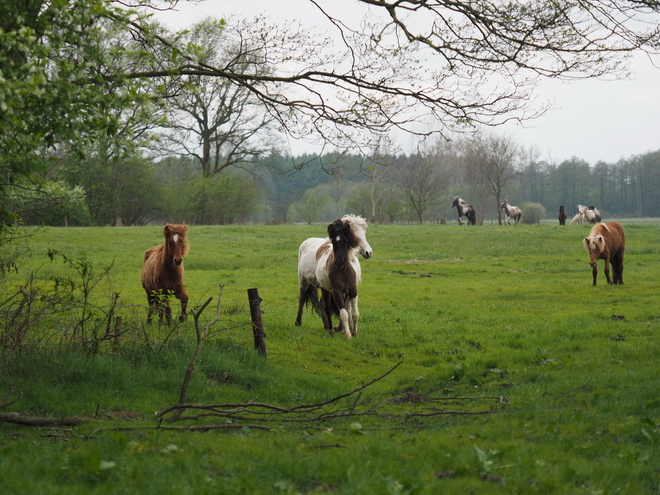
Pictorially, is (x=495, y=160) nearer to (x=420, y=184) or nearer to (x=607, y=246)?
(x=420, y=184)

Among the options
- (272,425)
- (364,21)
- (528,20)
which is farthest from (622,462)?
(364,21)

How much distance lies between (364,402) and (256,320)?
272cm

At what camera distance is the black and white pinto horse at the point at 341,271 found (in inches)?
462

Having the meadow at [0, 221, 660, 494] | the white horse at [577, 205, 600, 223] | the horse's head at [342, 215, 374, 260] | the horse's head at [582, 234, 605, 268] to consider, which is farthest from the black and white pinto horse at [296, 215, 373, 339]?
the white horse at [577, 205, 600, 223]

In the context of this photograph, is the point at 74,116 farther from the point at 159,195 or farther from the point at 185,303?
the point at 159,195

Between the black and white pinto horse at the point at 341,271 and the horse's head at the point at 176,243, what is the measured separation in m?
2.78

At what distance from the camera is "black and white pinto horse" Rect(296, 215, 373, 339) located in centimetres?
1173

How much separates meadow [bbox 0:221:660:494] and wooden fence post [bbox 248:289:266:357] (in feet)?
1.24

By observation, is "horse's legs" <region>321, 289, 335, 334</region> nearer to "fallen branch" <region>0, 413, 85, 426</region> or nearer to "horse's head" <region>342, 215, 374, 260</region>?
"horse's head" <region>342, 215, 374, 260</region>

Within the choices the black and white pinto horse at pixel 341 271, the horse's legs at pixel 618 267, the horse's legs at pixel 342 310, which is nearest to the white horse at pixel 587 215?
the horse's legs at pixel 618 267

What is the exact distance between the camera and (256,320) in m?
9.59

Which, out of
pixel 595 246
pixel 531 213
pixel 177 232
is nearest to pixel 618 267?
pixel 595 246

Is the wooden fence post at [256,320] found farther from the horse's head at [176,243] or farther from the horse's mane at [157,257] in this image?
the horse's mane at [157,257]

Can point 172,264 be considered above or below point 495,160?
below
